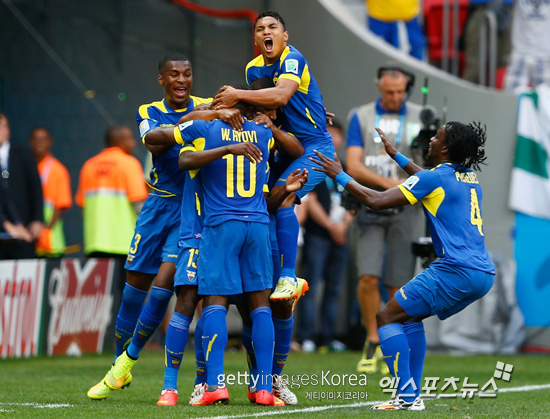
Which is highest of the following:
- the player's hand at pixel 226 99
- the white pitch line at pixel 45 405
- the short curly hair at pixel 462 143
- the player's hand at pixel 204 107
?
the player's hand at pixel 226 99

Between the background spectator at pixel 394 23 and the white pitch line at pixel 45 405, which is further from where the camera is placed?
the background spectator at pixel 394 23

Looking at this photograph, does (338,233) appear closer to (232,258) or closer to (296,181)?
(296,181)

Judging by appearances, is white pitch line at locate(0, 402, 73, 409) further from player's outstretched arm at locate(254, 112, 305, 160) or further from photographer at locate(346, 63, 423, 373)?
photographer at locate(346, 63, 423, 373)

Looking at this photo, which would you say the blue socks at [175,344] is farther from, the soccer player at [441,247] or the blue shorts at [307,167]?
the soccer player at [441,247]

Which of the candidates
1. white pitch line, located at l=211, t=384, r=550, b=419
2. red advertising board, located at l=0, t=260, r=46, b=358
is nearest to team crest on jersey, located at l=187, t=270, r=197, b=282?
white pitch line, located at l=211, t=384, r=550, b=419

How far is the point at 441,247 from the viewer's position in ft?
21.5

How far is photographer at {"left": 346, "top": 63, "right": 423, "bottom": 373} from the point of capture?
9.72 meters

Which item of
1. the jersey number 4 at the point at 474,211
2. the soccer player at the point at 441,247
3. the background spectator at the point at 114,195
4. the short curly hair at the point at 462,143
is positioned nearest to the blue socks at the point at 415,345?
the soccer player at the point at 441,247

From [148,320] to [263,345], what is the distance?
1042 millimetres

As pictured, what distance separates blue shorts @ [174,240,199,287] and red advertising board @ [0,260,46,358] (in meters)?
3.95

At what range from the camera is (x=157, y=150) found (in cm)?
712

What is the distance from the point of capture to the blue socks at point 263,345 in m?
6.69

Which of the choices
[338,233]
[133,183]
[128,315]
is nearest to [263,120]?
[128,315]

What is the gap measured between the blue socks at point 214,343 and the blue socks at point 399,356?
998 mm
